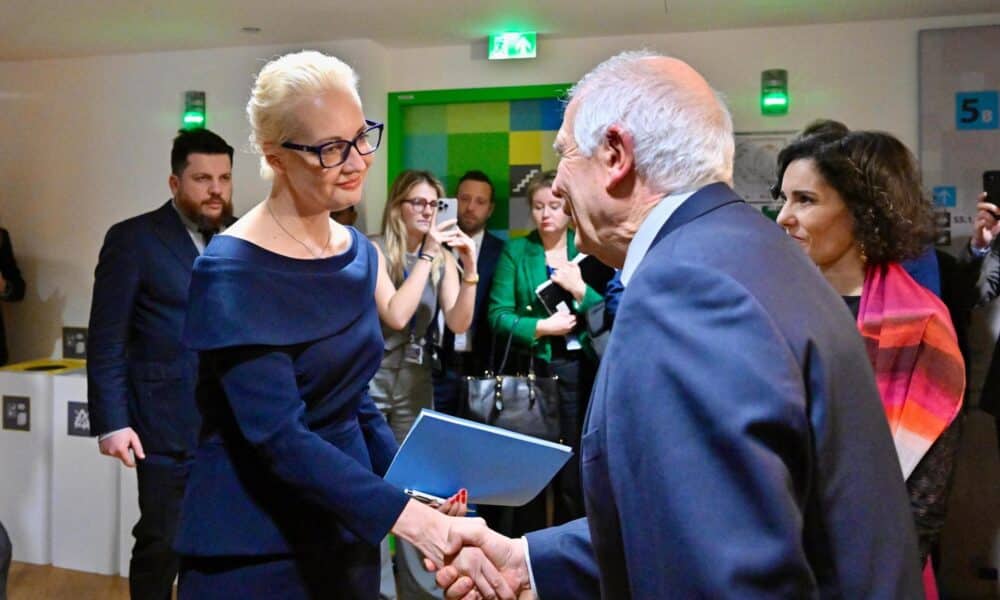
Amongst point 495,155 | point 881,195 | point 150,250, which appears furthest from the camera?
point 495,155

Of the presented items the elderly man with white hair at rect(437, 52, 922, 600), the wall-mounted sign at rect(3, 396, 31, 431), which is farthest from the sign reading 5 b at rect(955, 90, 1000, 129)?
the wall-mounted sign at rect(3, 396, 31, 431)

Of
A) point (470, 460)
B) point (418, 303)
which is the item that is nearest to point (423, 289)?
point (418, 303)

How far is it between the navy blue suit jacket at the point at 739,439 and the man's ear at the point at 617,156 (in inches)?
4.6

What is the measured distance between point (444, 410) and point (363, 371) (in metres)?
1.99

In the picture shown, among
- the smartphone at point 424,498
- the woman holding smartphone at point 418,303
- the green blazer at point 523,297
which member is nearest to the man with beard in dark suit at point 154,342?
the woman holding smartphone at point 418,303

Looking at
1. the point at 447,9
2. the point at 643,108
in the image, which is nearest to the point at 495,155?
the point at 447,9

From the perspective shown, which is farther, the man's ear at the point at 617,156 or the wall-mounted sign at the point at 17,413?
the wall-mounted sign at the point at 17,413

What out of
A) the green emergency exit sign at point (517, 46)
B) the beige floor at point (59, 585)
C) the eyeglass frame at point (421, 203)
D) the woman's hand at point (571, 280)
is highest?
the green emergency exit sign at point (517, 46)

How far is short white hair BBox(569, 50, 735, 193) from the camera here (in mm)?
1014

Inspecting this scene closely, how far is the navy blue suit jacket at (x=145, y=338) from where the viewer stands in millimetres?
2617

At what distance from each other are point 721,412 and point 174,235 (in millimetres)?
2200

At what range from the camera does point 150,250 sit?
2.62 m

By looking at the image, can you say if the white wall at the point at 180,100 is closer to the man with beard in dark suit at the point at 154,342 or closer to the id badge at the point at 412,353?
the id badge at the point at 412,353

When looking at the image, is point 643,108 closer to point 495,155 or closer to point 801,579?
point 801,579
